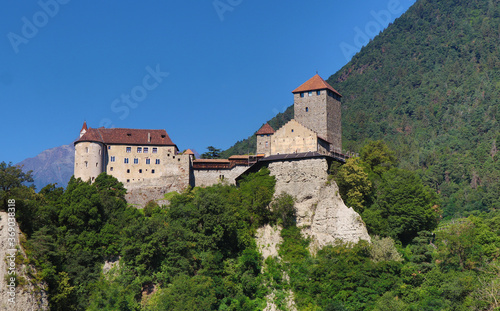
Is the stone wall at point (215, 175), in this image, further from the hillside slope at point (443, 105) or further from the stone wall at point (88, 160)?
the hillside slope at point (443, 105)

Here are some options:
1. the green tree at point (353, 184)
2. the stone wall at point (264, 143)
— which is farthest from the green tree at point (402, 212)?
the stone wall at point (264, 143)

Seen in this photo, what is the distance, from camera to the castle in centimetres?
6569

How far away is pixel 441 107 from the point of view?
523 ft

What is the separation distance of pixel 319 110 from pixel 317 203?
1315cm

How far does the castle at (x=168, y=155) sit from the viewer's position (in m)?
65.7

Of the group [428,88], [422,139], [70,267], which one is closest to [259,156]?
[70,267]

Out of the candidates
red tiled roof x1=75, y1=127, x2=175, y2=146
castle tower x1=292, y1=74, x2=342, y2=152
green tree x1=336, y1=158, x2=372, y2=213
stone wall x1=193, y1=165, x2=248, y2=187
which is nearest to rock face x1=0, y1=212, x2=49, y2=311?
red tiled roof x1=75, y1=127, x2=175, y2=146

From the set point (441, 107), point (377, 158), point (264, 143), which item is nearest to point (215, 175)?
point (264, 143)

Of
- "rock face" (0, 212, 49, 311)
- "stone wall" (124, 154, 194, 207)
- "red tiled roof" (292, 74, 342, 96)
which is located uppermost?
"red tiled roof" (292, 74, 342, 96)

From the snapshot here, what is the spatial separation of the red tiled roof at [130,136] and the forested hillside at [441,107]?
4734 cm

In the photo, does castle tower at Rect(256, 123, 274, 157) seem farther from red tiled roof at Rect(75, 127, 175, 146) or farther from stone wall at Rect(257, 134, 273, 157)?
red tiled roof at Rect(75, 127, 175, 146)

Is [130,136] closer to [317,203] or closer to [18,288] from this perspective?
[317,203]

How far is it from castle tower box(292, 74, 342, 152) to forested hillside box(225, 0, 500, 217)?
40.0 m

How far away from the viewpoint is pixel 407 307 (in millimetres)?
47312
